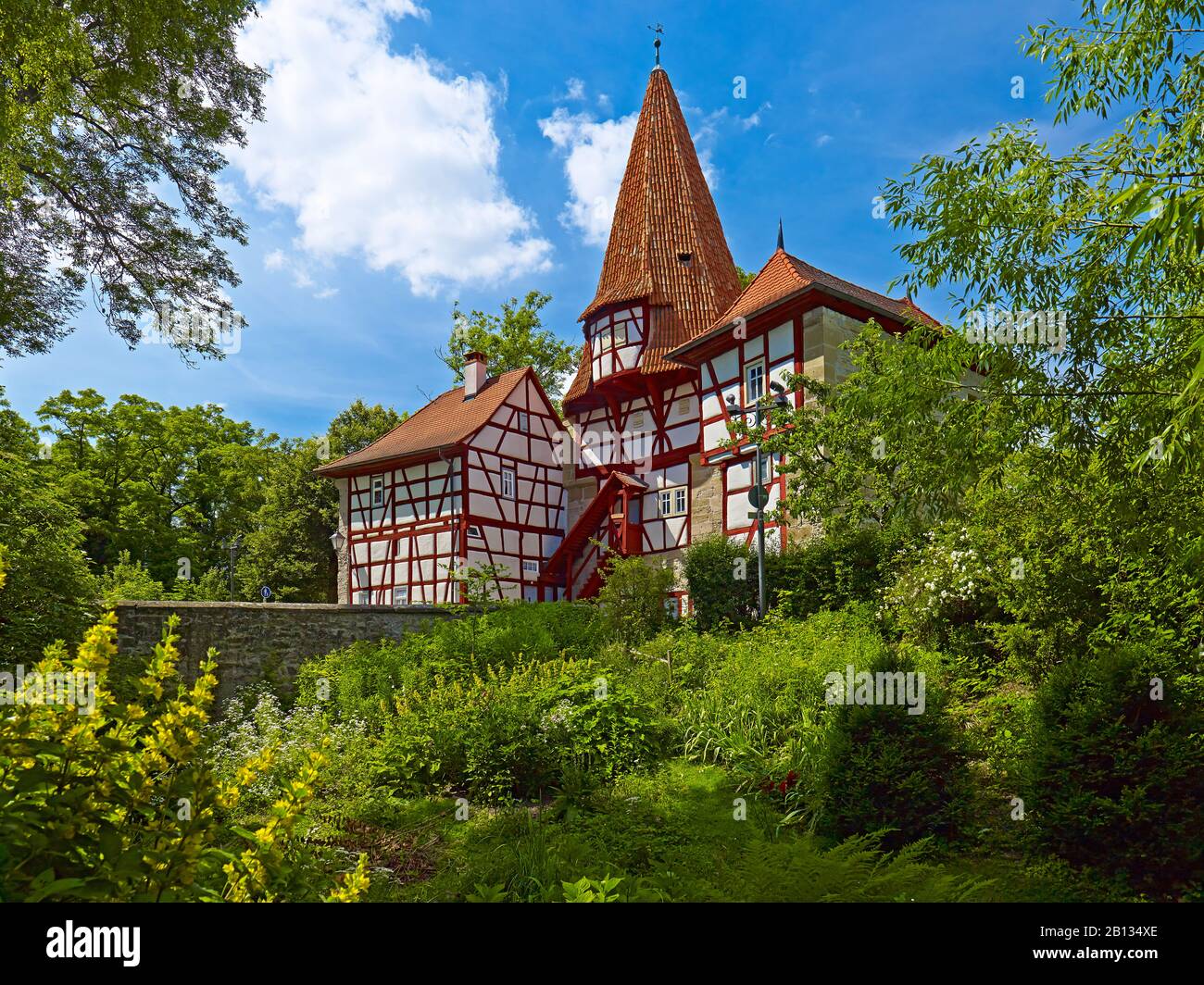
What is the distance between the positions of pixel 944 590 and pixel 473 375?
19.3 m

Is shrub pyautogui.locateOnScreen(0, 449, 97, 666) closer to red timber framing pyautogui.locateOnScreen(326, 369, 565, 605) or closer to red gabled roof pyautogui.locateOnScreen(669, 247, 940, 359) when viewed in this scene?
red timber framing pyautogui.locateOnScreen(326, 369, 565, 605)

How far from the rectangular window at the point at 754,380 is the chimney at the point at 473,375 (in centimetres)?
1061

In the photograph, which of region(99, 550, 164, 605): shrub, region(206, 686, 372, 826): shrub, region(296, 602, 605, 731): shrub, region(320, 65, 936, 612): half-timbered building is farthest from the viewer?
region(320, 65, 936, 612): half-timbered building

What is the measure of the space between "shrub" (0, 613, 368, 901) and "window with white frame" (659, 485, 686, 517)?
2002cm

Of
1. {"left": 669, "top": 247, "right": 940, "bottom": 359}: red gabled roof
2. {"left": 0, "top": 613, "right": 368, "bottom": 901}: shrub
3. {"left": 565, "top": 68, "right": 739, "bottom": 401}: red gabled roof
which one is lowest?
{"left": 0, "top": 613, "right": 368, "bottom": 901}: shrub

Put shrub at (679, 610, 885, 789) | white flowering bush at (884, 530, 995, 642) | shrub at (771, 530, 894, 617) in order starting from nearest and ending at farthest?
shrub at (679, 610, 885, 789)
white flowering bush at (884, 530, 995, 642)
shrub at (771, 530, 894, 617)

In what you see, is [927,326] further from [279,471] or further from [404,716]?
[279,471]

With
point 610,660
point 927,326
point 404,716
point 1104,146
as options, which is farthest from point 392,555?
point 1104,146

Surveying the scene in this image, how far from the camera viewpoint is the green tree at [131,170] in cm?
1114

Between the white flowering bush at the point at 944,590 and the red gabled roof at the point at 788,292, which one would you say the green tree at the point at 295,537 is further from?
the white flowering bush at the point at 944,590

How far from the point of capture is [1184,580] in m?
8.42

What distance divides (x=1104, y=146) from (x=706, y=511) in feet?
49.0

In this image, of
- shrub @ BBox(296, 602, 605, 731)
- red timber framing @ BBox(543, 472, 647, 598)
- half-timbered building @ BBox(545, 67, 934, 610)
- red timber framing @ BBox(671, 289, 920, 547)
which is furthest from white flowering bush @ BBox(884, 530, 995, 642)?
red timber framing @ BBox(543, 472, 647, 598)

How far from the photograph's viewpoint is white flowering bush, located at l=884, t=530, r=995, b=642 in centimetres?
1115
